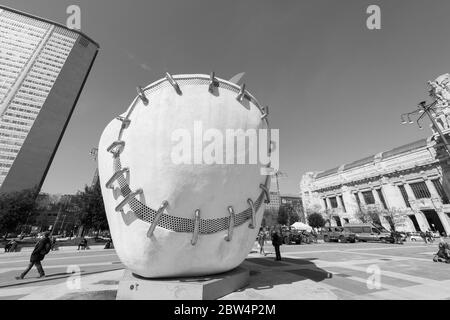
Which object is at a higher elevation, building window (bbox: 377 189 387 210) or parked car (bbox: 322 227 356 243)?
building window (bbox: 377 189 387 210)

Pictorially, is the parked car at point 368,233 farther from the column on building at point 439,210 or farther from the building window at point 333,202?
the building window at point 333,202

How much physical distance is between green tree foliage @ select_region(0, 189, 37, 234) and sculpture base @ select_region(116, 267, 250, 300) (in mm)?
43311

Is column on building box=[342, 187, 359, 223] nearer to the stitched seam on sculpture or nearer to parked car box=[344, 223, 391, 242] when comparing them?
parked car box=[344, 223, 391, 242]

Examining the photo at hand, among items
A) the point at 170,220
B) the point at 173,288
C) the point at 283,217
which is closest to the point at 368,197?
the point at 283,217

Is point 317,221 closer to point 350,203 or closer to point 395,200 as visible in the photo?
→ point 350,203

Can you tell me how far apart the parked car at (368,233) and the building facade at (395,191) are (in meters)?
28.3

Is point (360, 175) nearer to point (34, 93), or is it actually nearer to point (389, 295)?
point (389, 295)

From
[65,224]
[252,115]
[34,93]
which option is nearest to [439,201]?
[252,115]

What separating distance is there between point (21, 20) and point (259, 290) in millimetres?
193978

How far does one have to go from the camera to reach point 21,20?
405 feet

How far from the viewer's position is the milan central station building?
94.6m

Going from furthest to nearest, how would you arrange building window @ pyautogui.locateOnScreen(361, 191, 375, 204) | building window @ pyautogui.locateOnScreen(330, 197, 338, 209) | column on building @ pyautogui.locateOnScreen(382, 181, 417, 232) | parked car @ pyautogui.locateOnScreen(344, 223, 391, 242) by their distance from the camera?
building window @ pyautogui.locateOnScreen(330, 197, 338, 209), building window @ pyautogui.locateOnScreen(361, 191, 375, 204), column on building @ pyautogui.locateOnScreen(382, 181, 417, 232), parked car @ pyautogui.locateOnScreen(344, 223, 391, 242)

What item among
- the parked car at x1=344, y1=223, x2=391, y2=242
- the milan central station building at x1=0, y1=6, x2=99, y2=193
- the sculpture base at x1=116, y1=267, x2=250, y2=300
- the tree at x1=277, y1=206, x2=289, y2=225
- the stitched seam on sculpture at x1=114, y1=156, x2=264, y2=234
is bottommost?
the sculpture base at x1=116, y1=267, x2=250, y2=300

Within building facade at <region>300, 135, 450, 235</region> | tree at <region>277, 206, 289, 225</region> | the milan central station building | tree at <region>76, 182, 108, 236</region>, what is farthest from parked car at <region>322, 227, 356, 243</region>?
the milan central station building
